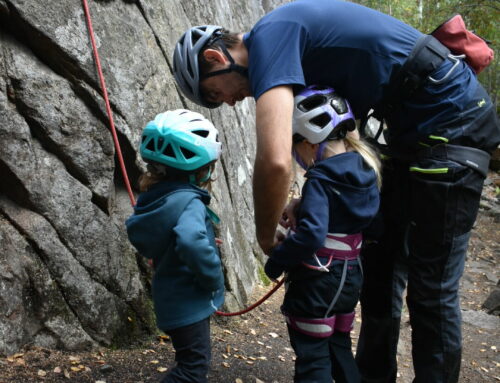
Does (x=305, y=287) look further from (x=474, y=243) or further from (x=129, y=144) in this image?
(x=474, y=243)

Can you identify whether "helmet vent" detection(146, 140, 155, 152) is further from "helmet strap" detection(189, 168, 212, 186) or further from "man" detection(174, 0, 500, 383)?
"man" detection(174, 0, 500, 383)

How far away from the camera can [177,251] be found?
285 cm

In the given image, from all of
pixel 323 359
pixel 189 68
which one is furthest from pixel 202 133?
pixel 323 359

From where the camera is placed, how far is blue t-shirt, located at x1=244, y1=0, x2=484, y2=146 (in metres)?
2.71

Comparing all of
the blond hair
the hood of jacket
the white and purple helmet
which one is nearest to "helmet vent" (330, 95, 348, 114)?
the white and purple helmet

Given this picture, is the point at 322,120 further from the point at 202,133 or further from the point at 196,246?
the point at 196,246

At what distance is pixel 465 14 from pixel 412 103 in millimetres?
14527

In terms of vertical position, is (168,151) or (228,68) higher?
(228,68)

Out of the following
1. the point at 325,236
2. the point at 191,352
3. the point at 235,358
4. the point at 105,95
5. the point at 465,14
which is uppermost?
the point at 105,95

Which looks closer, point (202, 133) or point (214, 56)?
point (214, 56)

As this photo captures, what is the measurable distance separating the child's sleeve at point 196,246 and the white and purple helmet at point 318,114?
0.77 meters

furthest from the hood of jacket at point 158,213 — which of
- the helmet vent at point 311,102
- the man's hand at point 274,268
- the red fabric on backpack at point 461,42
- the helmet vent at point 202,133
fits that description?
the red fabric on backpack at point 461,42

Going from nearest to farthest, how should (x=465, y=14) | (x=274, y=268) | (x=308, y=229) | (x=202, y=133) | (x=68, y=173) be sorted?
(x=308, y=229), (x=274, y=268), (x=202, y=133), (x=68, y=173), (x=465, y=14)

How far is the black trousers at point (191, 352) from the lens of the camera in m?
2.99
